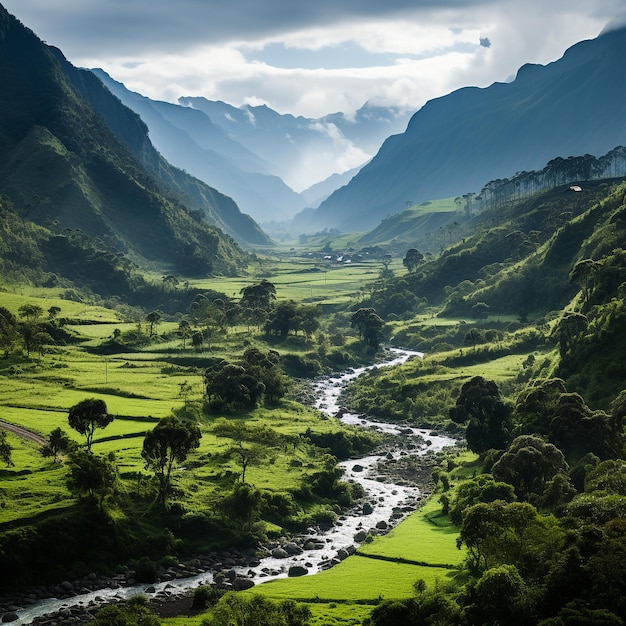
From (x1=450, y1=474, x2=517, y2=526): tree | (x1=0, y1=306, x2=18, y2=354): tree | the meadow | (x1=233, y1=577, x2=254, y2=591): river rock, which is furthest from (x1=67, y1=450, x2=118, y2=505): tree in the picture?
(x1=0, y1=306, x2=18, y2=354): tree

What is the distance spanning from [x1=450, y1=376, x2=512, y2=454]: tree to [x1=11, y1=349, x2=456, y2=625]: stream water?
1162 cm

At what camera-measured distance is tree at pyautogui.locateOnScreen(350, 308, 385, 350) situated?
193125mm

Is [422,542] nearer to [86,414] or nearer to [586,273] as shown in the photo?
[86,414]

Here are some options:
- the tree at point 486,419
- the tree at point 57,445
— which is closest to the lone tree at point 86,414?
the tree at point 57,445

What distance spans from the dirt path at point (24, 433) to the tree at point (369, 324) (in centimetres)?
11192

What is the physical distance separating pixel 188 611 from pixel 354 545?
22.7 metres

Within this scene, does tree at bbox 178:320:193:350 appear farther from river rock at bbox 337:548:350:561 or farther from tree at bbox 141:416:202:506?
river rock at bbox 337:548:350:561

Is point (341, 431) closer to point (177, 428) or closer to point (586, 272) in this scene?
point (177, 428)

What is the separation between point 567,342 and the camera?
384 ft

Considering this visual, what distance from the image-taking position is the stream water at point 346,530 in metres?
65.1

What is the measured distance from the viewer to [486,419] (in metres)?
103

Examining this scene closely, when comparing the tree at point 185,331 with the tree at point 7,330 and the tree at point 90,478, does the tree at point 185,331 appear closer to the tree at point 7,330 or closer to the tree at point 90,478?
the tree at point 7,330

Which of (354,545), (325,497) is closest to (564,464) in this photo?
(354,545)

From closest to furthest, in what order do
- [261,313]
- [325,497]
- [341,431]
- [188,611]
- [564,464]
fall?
[188,611]
[564,464]
[325,497]
[341,431]
[261,313]
